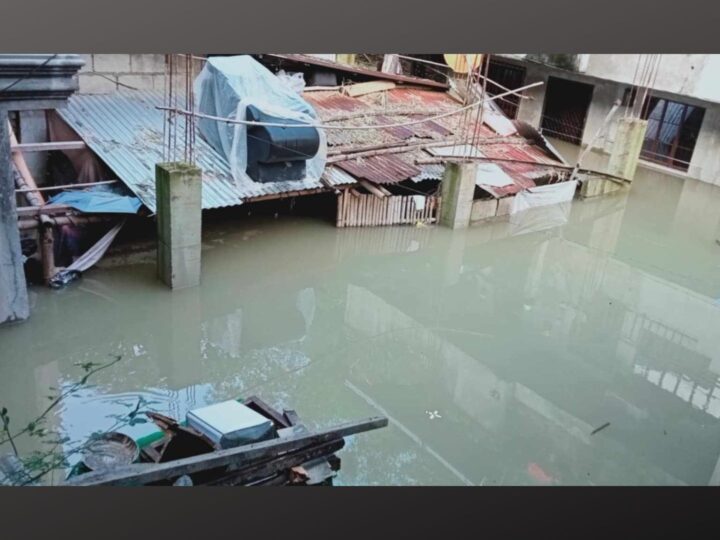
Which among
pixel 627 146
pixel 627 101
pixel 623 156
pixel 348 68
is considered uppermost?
pixel 348 68

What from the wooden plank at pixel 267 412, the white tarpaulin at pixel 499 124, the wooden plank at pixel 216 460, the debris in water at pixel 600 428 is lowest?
the debris in water at pixel 600 428

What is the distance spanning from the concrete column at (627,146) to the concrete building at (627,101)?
118cm

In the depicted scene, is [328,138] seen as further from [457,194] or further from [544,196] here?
[544,196]

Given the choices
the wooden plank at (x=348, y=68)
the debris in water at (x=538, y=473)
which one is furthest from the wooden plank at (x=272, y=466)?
the wooden plank at (x=348, y=68)

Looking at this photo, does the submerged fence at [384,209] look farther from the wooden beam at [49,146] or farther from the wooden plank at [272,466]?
the wooden plank at [272,466]

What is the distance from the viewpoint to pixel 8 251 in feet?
24.9

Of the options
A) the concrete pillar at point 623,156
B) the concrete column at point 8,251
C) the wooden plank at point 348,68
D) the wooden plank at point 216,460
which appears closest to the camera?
the wooden plank at point 216,460

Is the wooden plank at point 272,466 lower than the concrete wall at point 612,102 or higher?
lower

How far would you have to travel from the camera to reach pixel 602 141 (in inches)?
733

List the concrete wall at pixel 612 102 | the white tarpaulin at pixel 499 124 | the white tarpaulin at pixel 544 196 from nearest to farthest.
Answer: the white tarpaulin at pixel 544 196
the white tarpaulin at pixel 499 124
the concrete wall at pixel 612 102

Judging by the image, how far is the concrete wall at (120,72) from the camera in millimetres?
11273

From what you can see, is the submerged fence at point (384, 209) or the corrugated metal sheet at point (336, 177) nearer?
the corrugated metal sheet at point (336, 177)

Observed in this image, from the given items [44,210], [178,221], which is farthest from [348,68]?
[44,210]

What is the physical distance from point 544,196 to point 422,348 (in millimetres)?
6308
